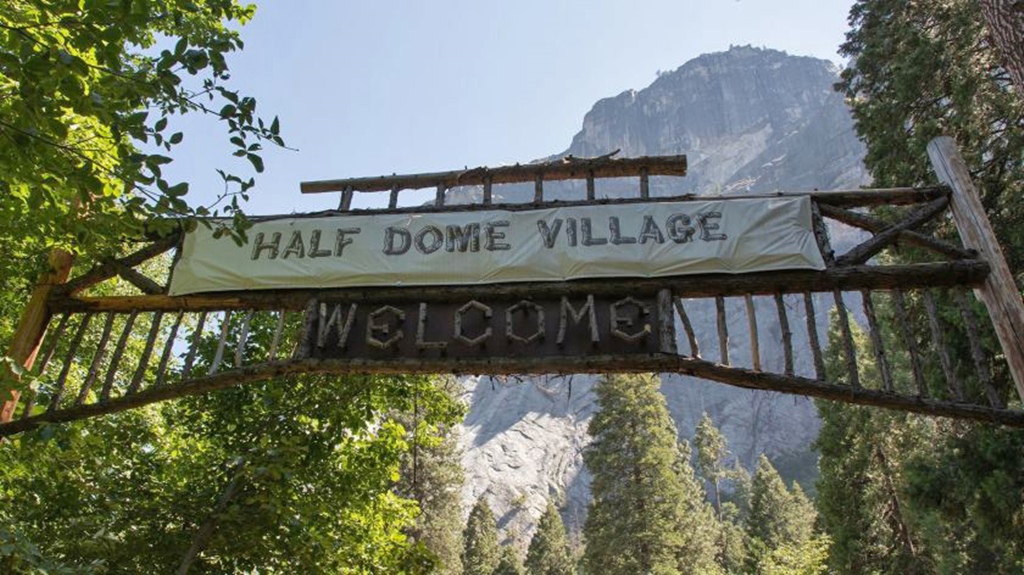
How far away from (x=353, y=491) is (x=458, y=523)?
91.1 ft

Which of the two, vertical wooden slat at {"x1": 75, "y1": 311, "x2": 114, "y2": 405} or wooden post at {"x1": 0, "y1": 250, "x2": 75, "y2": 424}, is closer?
vertical wooden slat at {"x1": 75, "y1": 311, "x2": 114, "y2": 405}

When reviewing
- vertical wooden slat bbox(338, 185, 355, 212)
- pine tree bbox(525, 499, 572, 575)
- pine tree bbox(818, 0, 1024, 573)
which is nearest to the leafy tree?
pine tree bbox(525, 499, 572, 575)

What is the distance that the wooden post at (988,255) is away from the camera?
484 centimetres

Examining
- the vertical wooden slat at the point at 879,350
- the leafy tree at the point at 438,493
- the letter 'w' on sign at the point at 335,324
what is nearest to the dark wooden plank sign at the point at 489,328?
the letter 'w' on sign at the point at 335,324

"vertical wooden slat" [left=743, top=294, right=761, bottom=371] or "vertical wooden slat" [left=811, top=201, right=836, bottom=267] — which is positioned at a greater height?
"vertical wooden slat" [left=811, top=201, right=836, bottom=267]

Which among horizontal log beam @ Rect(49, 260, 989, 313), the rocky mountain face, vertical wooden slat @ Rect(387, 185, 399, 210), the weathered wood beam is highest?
the rocky mountain face

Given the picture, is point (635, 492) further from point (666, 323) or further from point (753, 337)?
point (666, 323)

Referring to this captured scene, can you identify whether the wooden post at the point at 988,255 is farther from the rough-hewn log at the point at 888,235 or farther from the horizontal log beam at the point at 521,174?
the horizontal log beam at the point at 521,174

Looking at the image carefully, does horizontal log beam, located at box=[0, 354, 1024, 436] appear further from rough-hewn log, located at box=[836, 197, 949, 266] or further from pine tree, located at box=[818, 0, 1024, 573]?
pine tree, located at box=[818, 0, 1024, 573]

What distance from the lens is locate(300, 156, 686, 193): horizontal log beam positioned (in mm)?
6148

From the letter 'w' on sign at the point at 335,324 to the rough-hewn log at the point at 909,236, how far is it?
13.5 ft

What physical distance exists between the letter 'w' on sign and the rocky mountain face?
A: 17035 millimetres

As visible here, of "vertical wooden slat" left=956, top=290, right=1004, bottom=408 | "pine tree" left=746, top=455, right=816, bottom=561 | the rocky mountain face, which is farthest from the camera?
the rocky mountain face

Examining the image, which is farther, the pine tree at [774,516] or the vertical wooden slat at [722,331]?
the pine tree at [774,516]
